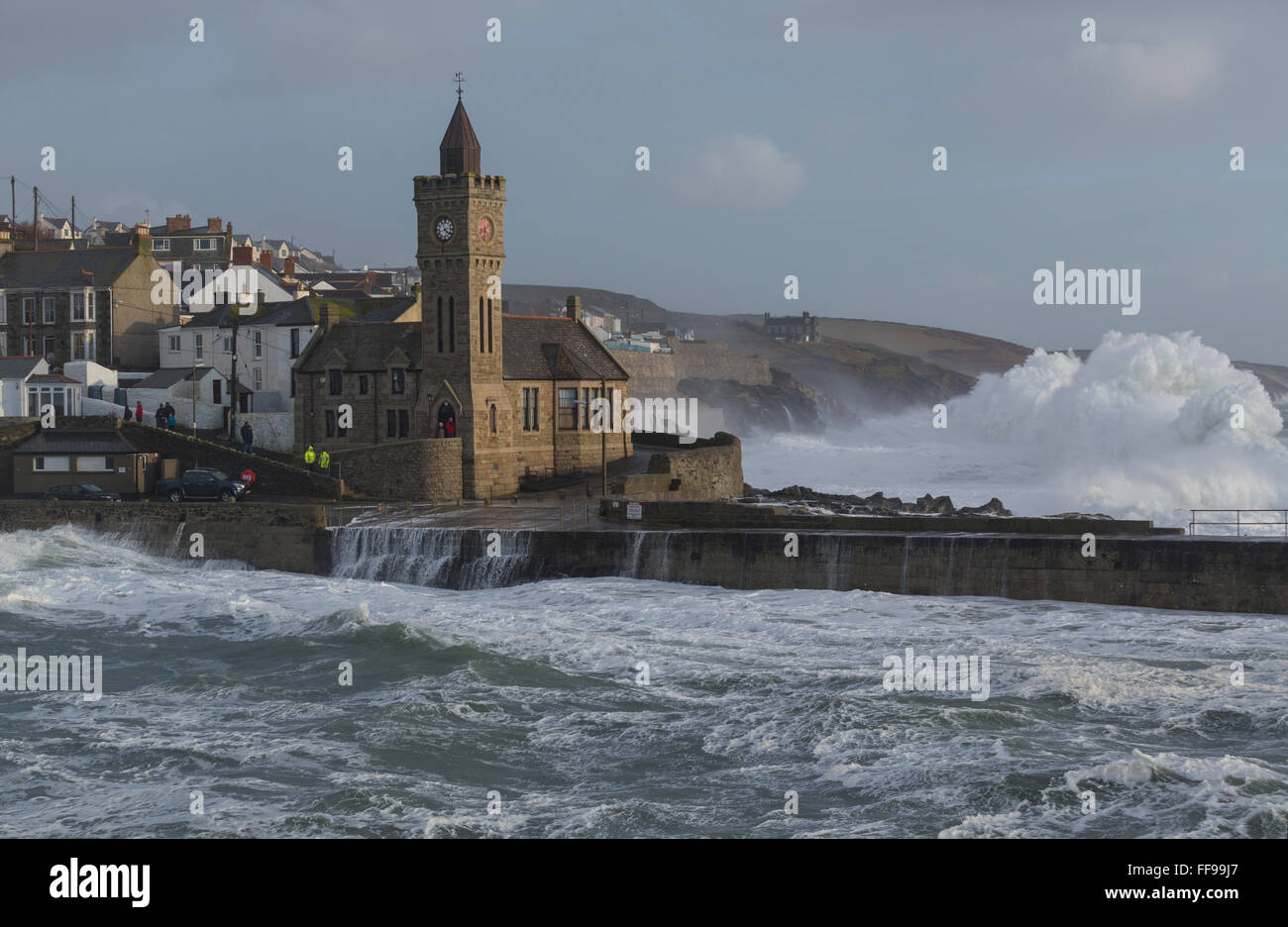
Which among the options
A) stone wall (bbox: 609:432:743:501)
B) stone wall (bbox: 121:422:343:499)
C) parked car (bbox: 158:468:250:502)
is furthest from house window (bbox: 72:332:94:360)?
stone wall (bbox: 609:432:743:501)

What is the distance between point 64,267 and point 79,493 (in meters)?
23.6

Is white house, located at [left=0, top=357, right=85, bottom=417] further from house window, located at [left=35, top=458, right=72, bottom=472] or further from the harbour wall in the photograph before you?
the harbour wall

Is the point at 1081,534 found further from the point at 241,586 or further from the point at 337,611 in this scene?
the point at 241,586

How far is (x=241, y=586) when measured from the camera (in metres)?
37.4

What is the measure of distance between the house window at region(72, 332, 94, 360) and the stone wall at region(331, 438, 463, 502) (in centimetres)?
2435

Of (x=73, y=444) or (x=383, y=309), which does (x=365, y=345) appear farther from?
(x=73, y=444)

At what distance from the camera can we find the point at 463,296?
46.3 metres

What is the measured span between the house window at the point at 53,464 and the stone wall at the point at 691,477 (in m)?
18.2

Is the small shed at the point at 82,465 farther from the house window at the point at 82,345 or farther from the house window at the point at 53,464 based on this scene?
the house window at the point at 82,345

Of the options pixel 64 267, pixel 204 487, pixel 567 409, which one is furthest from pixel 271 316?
pixel 567 409

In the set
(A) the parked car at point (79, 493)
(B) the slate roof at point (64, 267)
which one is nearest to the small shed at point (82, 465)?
(A) the parked car at point (79, 493)

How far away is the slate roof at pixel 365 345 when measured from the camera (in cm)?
4909
